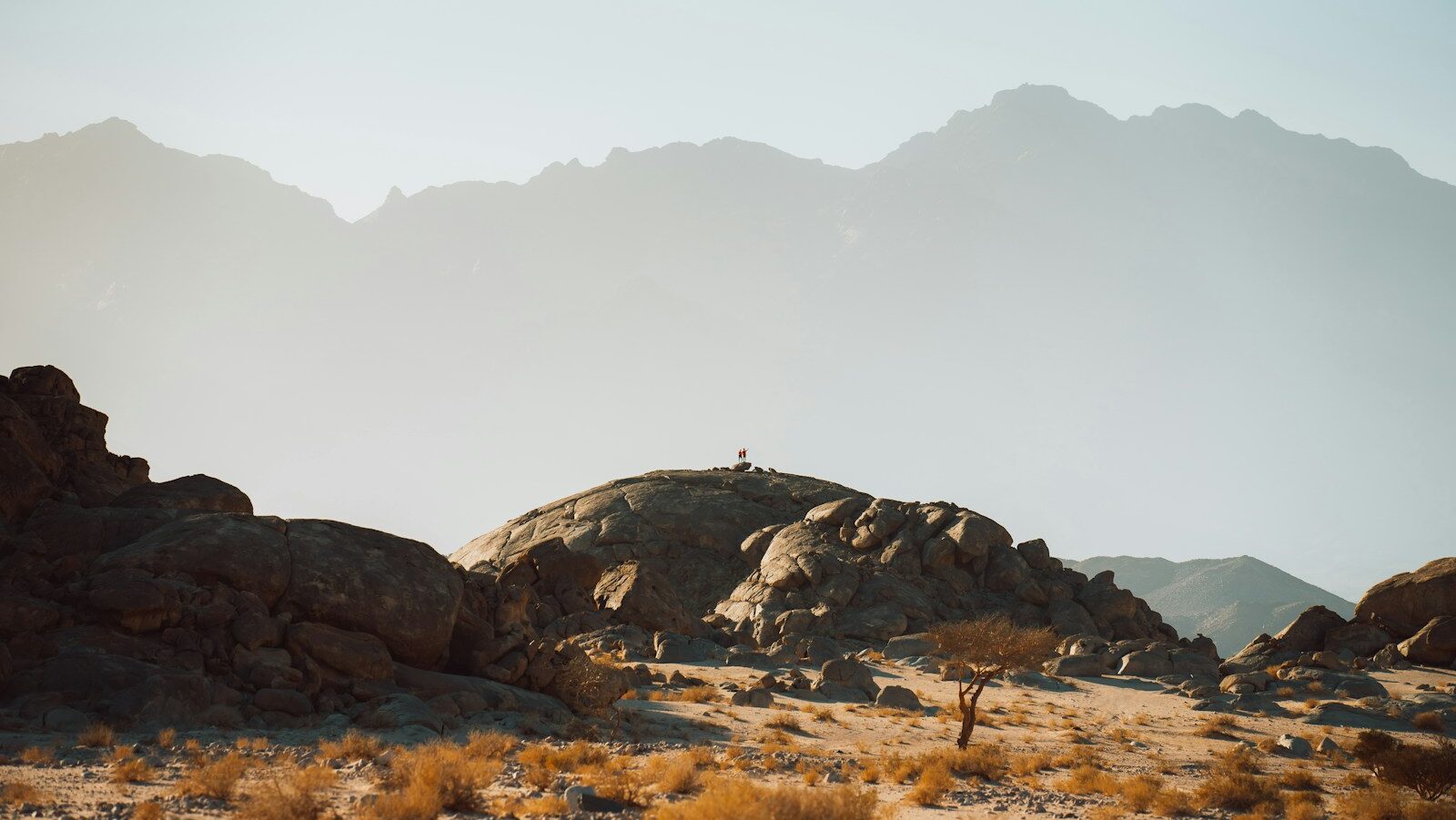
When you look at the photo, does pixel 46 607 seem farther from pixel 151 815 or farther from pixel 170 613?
pixel 151 815

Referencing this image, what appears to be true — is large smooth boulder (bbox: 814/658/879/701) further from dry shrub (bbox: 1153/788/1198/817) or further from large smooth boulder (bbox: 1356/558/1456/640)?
large smooth boulder (bbox: 1356/558/1456/640)

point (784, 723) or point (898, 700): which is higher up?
point (898, 700)

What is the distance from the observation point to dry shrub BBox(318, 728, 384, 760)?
66.0 ft

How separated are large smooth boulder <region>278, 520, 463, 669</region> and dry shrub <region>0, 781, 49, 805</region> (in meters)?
11.3

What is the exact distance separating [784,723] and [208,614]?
1597 centimetres

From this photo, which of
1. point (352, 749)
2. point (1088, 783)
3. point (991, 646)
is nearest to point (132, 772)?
point (352, 749)

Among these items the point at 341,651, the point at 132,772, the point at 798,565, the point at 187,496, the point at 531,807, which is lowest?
the point at 531,807

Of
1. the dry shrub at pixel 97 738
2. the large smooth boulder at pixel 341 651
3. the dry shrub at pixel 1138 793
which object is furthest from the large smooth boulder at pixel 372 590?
the dry shrub at pixel 1138 793

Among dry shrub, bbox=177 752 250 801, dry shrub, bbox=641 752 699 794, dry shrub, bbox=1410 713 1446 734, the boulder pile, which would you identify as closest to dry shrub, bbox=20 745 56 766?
dry shrub, bbox=177 752 250 801

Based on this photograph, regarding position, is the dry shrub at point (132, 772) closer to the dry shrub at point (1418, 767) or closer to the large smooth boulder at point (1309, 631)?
the dry shrub at point (1418, 767)

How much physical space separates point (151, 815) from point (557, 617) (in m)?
37.3

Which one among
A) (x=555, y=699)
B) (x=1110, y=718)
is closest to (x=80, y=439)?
(x=555, y=699)

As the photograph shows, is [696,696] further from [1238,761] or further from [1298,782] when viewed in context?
[1298,782]

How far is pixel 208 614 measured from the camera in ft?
81.3
